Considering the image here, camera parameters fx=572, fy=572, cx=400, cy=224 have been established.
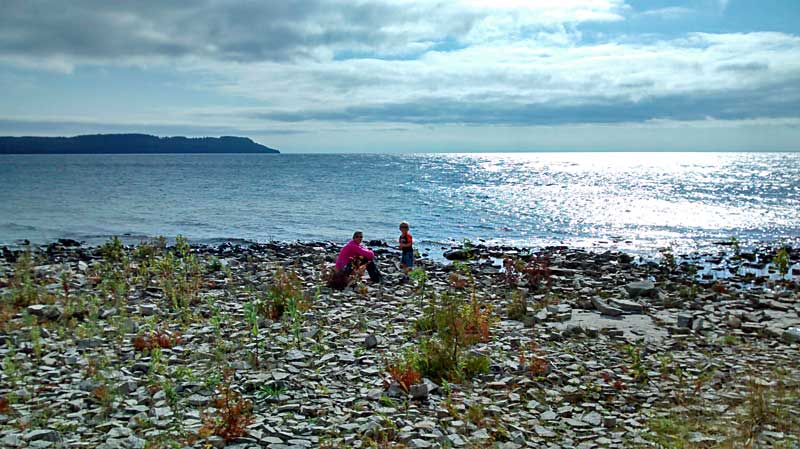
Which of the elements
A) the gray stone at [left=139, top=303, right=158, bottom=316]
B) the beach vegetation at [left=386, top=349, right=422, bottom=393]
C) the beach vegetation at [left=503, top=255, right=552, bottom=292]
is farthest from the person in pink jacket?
the beach vegetation at [left=386, top=349, right=422, bottom=393]

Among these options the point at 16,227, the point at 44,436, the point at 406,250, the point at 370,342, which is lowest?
the point at 16,227

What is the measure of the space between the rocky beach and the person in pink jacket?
61 centimetres

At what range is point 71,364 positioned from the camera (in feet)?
29.6

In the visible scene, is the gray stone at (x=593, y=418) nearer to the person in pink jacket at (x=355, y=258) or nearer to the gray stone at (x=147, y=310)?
the gray stone at (x=147, y=310)

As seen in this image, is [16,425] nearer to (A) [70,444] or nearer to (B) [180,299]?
(A) [70,444]

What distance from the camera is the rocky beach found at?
22.9 feet

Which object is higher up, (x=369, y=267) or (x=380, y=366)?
(x=369, y=267)

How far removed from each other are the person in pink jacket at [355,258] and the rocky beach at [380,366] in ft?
1.99

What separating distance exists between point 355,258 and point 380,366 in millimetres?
7339

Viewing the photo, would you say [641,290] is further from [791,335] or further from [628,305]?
[791,335]

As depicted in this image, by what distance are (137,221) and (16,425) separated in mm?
34103

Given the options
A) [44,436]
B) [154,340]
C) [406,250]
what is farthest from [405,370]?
[406,250]

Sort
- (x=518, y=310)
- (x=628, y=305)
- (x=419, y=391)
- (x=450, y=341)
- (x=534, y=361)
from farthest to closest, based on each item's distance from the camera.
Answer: (x=628, y=305), (x=518, y=310), (x=450, y=341), (x=534, y=361), (x=419, y=391)

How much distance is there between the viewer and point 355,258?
16.4m
